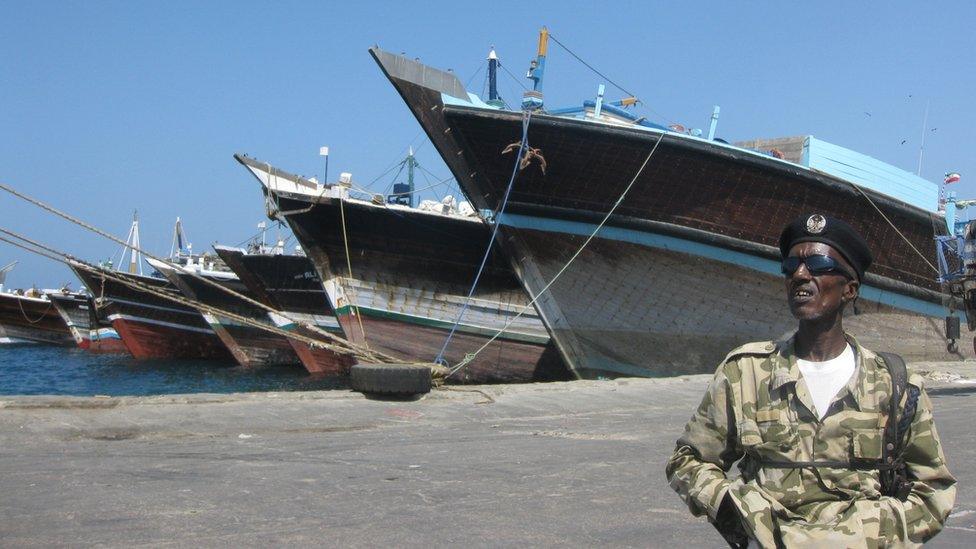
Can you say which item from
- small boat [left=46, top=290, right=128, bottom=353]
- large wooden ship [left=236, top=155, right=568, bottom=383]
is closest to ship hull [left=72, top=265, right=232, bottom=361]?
small boat [left=46, top=290, right=128, bottom=353]

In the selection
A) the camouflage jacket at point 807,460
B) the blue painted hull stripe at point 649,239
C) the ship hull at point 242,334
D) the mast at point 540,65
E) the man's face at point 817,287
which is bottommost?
the ship hull at point 242,334

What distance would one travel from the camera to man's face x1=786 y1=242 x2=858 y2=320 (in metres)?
2.18

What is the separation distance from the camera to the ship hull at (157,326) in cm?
3256

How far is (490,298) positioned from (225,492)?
41.9 ft

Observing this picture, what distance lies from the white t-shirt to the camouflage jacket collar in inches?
0.8

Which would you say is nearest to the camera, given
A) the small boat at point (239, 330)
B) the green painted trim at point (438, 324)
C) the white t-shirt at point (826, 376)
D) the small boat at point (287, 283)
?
the white t-shirt at point (826, 376)

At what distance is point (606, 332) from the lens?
52.9 ft

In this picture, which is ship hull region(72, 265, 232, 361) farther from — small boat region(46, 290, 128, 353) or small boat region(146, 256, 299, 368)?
small boat region(46, 290, 128, 353)

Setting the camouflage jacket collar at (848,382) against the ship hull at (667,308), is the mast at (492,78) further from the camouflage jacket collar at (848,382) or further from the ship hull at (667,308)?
the camouflage jacket collar at (848,382)

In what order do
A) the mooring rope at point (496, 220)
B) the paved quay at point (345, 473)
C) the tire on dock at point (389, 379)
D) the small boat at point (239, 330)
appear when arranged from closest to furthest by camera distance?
the paved quay at point (345, 473), the tire on dock at point (389, 379), the mooring rope at point (496, 220), the small boat at point (239, 330)

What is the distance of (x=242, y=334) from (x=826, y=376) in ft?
95.6

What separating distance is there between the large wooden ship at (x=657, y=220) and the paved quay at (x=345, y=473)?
579cm

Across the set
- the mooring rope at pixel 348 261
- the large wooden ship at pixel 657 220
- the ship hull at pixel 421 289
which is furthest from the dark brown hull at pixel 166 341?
the large wooden ship at pixel 657 220

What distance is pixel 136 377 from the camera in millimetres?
26250
